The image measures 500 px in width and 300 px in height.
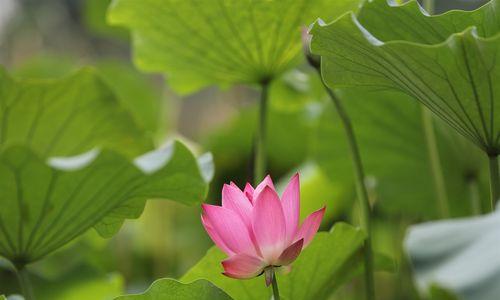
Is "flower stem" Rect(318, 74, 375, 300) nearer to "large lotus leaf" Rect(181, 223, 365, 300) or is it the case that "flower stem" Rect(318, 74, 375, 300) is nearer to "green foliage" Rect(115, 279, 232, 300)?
"large lotus leaf" Rect(181, 223, 365, 300)

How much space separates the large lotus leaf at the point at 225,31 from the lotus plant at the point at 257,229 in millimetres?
243

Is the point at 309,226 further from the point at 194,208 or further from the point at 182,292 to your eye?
the point at 194,208

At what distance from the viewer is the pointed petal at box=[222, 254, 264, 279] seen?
20.7 inches

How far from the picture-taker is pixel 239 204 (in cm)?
54

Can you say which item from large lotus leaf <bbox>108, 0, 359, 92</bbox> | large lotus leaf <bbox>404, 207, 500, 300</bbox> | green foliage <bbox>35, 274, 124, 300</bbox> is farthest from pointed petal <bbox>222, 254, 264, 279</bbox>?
green foliage <bbox>35, 274, 124, 300</bbox>

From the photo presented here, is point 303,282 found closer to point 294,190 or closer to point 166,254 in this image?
point 294,190

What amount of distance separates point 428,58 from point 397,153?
Result: 447 mm

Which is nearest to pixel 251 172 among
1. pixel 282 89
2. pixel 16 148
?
pixel 282 89

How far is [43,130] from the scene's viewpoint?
2.72ft

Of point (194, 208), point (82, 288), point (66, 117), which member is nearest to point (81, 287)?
point (82, 288)

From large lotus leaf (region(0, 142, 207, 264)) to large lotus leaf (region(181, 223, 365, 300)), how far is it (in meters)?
0.07

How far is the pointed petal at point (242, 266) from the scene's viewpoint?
0.53m

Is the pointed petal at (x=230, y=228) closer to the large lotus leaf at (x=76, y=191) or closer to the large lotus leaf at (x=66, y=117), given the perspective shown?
the large lotus leaf at (x=76, y=191)

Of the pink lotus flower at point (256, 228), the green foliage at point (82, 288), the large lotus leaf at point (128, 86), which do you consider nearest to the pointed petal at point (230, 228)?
the pink lotus flower at point (256, 228)
